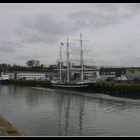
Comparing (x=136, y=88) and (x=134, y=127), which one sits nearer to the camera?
(x=134, y=127)

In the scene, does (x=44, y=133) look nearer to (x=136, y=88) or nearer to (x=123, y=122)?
(x=123, y=122)

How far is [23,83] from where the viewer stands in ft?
267

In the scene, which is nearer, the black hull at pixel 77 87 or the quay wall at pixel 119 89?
the quay wall at pixel 119 89

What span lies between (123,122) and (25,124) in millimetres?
5020

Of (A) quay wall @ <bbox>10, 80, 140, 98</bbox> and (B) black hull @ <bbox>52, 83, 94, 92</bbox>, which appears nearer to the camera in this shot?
(A) quay wall @ <bbox>10, 80, 140, 98</bbox>

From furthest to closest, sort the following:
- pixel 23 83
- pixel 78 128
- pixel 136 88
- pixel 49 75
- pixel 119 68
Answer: pixel 49 75 → pixel 119 68 → pixel 23 83 → pixel 136 88 → pixel 78 128

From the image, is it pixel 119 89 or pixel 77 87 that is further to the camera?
pixel 77 87

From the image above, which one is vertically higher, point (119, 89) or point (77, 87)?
point (119, 89)

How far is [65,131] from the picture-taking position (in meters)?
14.4
